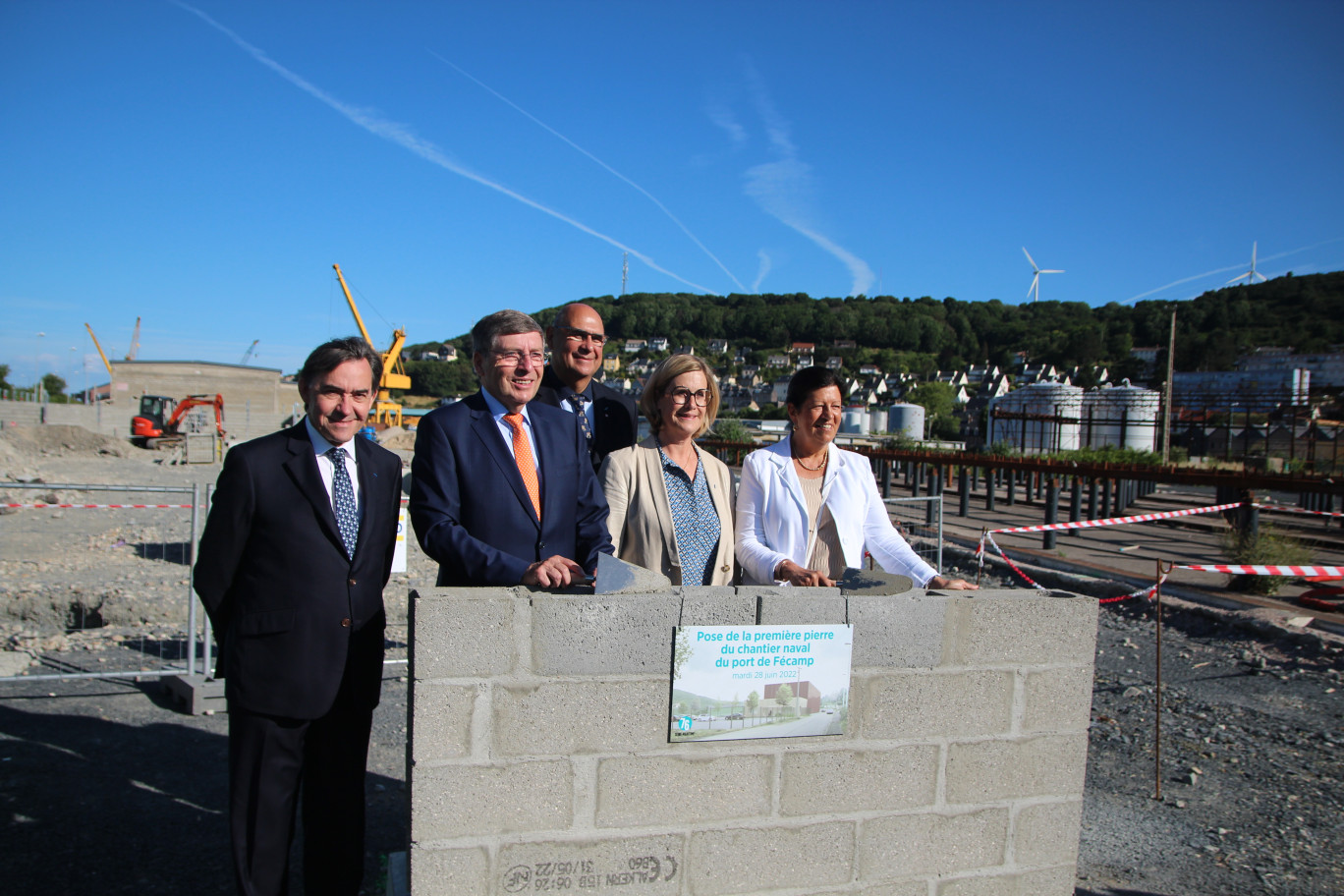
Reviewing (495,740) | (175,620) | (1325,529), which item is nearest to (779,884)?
(495,740)

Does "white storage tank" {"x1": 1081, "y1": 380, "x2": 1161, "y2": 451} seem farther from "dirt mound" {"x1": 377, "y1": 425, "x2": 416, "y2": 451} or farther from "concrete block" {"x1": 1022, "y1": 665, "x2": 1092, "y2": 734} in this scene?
"concrete block" {"x1": 1022, "y1": 665, "x2": 1092, "y2": 734}

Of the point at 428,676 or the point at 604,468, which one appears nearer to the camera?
the point at 428,676

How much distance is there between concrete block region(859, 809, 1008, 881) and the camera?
8.21 feet

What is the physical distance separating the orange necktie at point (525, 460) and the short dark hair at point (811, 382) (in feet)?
3.74

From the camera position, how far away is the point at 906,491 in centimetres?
2302

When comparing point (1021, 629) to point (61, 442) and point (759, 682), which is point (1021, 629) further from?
point (61, 442)

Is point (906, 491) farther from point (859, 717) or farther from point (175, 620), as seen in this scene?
point (859, 717)

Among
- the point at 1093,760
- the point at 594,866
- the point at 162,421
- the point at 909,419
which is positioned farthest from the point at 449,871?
the point at 909,419

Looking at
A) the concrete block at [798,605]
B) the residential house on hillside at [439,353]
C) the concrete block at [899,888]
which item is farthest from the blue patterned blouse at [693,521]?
the residential house on hillside at [439,353]

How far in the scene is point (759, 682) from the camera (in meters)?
2.38

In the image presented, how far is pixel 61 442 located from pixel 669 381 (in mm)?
32195

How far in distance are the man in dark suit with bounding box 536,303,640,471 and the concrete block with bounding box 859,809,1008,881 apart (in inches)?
72.1

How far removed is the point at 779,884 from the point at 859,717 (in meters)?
0.57

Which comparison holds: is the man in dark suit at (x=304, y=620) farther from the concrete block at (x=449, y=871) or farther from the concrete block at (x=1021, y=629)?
the concrete block at (x=1021, y=629)
